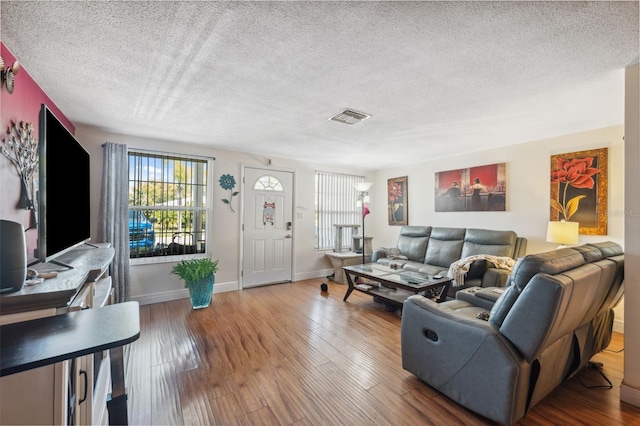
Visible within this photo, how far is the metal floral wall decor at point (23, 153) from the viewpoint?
1710 mm

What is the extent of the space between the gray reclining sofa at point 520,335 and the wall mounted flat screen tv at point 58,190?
7.55ft

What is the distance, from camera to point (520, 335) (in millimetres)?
1542

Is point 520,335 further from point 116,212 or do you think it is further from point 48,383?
point 116,212

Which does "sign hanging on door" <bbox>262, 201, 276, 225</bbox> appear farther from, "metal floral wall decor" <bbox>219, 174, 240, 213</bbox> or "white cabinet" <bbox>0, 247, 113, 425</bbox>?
"white cabinet" <bbox>0, 247, 113, 425</bbox>

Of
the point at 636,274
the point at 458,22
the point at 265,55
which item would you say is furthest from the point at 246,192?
the point at 636,274

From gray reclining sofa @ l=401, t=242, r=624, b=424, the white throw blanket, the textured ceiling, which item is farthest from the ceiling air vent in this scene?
the white throw blanket

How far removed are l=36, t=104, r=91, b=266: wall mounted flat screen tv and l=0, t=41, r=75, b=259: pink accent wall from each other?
0.26 meters

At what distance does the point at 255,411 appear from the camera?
174 centimetres

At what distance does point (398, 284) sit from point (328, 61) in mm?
2394

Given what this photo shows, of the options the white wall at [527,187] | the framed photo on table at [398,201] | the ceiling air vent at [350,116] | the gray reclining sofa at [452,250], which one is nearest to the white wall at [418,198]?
the white wall at [527,187]

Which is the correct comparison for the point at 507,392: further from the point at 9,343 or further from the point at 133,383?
the point at 133,383

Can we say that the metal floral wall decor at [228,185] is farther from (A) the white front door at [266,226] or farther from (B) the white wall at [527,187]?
(B) the white wall at [527,187]

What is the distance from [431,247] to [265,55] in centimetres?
385

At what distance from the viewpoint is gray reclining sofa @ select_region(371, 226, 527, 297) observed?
3.43 meters
